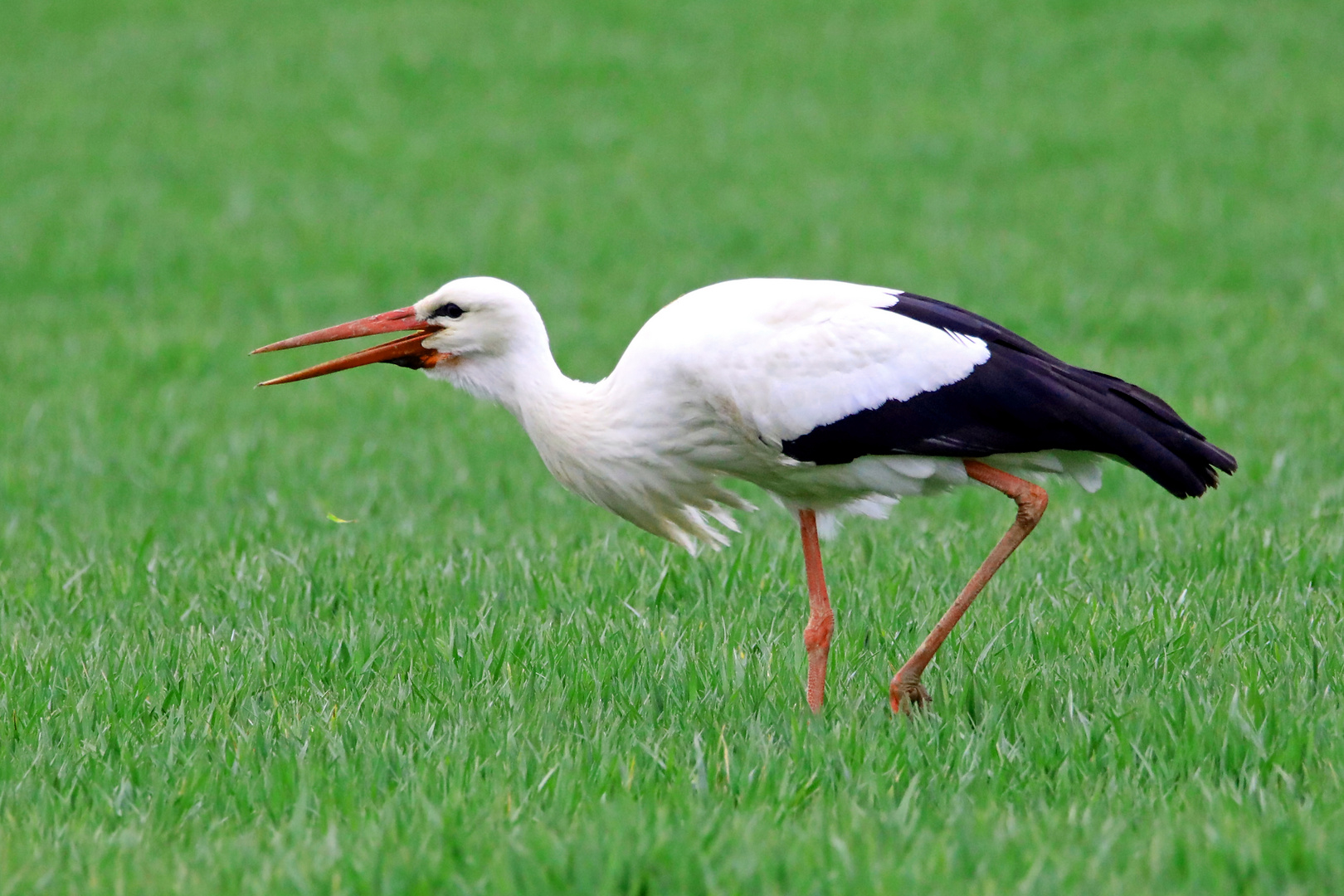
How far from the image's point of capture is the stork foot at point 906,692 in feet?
14.7

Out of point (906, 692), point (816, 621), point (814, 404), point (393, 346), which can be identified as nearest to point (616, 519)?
point (393, 346)

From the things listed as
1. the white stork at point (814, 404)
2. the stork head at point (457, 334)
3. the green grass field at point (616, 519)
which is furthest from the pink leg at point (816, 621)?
the stork head at point (457, 334)

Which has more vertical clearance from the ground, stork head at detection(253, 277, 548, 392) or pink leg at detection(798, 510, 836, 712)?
stork head at detection(253, 277, 548, 392)

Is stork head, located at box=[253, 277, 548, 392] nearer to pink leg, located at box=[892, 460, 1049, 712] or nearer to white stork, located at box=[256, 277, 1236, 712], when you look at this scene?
white stork, located at box=[256, 277, 1236, 712]

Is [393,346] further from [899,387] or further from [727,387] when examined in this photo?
[899,387]

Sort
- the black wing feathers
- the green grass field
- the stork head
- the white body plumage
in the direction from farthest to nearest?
the stork head
the white body plumage
the black wing feathers
the green grass field

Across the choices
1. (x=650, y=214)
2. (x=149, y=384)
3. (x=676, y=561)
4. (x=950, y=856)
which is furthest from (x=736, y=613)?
(x=650, y=214)

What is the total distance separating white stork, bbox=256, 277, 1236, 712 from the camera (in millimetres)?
4547

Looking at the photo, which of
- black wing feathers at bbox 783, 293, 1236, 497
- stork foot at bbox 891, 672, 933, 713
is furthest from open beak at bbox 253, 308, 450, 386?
stork foot at bbox 891, 672, 933, 713

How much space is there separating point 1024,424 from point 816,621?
2.80ft

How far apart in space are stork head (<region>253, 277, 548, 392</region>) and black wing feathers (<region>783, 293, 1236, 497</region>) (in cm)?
96

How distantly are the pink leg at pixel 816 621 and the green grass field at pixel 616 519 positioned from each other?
143 millimetres

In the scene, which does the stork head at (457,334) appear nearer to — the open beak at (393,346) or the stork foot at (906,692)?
the open beak at (393,346)

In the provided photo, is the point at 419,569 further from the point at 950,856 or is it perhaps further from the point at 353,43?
the point at 353,43
